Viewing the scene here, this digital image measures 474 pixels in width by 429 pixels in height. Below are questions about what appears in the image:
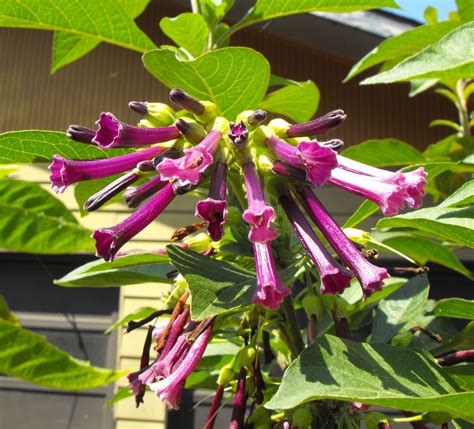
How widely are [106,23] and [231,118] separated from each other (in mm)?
301

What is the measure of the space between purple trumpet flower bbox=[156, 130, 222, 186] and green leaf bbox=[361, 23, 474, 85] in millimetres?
258

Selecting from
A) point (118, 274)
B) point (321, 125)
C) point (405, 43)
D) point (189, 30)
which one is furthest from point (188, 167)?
point (405, 43)

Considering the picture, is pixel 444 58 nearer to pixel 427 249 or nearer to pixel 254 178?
pixel 254 178

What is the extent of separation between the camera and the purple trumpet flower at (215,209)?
614 millimetres

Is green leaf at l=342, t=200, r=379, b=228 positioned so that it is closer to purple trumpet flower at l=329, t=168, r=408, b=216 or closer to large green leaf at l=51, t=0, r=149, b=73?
purple trumpet flower at l=329, t=168, r=408, b=216

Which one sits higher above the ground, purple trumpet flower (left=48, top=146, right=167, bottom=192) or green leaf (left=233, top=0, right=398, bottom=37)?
green leaf (left=233, top=0, right=398, bottom=37)

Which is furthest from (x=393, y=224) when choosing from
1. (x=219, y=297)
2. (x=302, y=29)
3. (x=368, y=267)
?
(x=302, y=29)

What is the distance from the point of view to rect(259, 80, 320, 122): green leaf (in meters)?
1.13

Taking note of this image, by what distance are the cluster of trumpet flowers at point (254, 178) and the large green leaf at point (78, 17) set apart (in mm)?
293

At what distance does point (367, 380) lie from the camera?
1.96 ft

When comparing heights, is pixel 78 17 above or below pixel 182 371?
above

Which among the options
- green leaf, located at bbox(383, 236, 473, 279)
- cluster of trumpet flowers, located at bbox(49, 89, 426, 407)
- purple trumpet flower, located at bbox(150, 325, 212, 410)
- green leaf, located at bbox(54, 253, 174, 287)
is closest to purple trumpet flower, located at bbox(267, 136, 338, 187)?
cluster of trumpet flowers, located at bbox(49, 89, 426, 407)

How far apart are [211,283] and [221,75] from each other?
0.96 feet

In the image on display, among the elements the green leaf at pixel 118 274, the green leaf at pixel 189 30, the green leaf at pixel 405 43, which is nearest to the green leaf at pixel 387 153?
the green leaf at pixel 405 43
